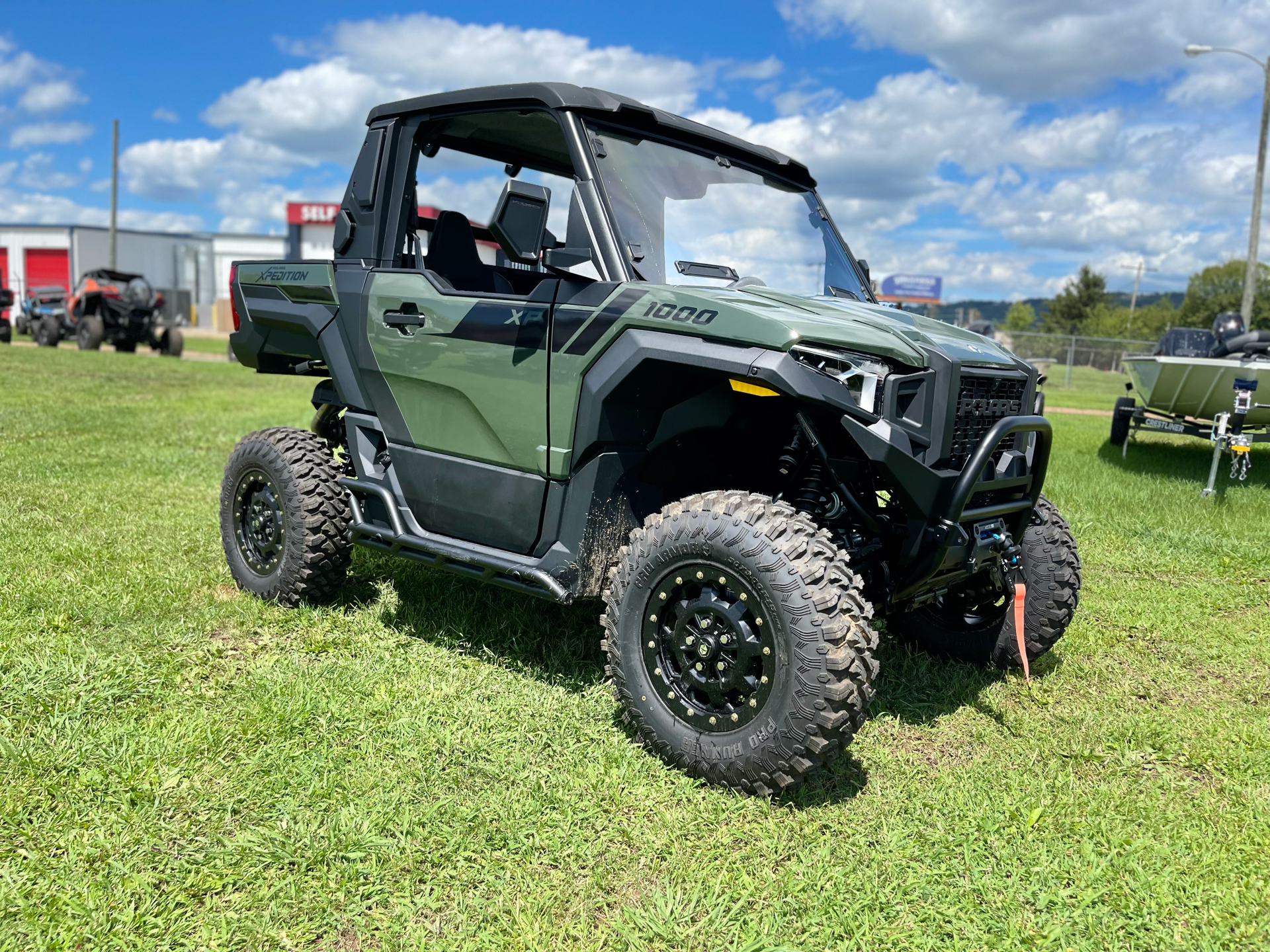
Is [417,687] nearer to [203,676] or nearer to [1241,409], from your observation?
[203,676]

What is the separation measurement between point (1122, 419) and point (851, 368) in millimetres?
9116

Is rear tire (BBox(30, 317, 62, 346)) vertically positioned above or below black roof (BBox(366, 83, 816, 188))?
below

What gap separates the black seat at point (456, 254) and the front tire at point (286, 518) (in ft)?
3.40

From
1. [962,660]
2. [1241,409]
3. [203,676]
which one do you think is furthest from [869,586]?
[1241,409]

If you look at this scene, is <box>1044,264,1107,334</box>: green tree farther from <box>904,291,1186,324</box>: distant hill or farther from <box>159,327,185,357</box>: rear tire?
<box>159,327,185,357</box>: rear tire

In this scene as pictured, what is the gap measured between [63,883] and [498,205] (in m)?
2.34

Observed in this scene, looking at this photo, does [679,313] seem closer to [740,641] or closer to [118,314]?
[740,641]

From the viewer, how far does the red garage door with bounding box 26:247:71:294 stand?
184 ft

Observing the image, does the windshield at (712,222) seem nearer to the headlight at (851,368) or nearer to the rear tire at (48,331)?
the headlight at (851,368)

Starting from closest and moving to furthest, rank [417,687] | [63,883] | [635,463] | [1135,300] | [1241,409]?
[63,883], [635,463], [417,687], [1241,409], [1135,300]

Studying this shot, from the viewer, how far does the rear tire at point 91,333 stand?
74.9 ft

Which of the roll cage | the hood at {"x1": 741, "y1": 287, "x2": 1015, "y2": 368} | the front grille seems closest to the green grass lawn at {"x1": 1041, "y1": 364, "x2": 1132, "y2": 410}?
the roll cage

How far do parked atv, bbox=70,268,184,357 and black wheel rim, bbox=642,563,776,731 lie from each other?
75.5 feet

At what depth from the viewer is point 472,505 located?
12.7ft
